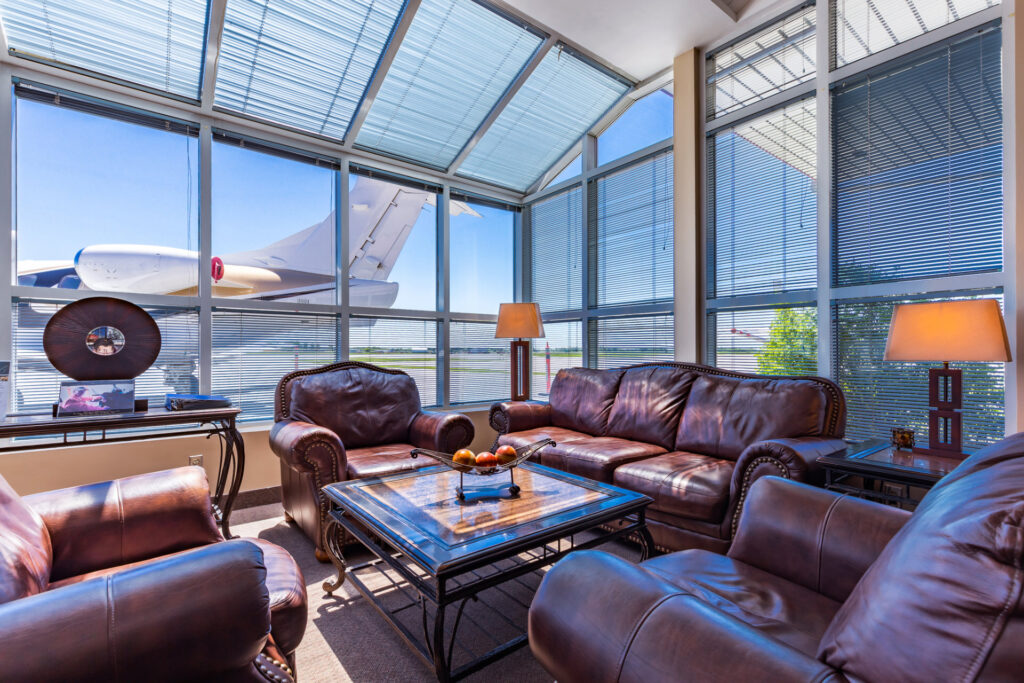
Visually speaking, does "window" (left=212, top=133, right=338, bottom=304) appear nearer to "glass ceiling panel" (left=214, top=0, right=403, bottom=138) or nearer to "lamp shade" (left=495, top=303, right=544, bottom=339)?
"glass ceiling panel" (left=214, top=0, right=403, bottom=138)

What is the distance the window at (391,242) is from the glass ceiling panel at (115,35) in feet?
4.48

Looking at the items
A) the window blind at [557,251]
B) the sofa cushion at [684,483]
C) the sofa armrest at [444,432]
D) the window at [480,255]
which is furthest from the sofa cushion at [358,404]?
the window blind at [557,251]

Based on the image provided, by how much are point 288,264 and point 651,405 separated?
295 centimetres

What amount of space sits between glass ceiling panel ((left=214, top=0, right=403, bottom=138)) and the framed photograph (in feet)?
6.90

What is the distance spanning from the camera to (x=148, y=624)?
78cm

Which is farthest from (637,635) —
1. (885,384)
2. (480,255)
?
(480,255)

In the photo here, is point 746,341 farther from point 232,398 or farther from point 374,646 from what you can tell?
point 232,398

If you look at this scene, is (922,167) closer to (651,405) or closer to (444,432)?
(651,405)

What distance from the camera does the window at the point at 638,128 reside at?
3.89 metres

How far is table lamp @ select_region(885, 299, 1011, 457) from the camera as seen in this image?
1834 mm

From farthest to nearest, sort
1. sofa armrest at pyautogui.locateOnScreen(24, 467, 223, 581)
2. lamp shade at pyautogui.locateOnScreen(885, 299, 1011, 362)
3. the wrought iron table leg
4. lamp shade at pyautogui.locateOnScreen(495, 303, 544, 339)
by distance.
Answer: lamp shade at pyautogui.locateOnScreen(495, 303, 544, 339)
the wrought iron table leg
lamp shade at pyautogui.locateOnScreen(885, 299, 1011, 362)
sofa armrest at pyautogui.locateOnScreen(24, 467, 223, 581)

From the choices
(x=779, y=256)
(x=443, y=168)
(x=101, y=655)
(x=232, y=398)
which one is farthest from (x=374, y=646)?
(x=443, y=168)

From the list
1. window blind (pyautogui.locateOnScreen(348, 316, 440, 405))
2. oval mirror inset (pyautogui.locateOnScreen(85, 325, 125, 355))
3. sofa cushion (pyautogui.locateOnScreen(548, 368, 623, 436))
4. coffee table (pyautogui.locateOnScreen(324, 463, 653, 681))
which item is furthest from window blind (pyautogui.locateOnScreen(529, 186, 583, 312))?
oval mirror inset (pyautogui.locateOnScreen(85, 325, 125, 355))

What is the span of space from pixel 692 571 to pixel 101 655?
1.33 metres
